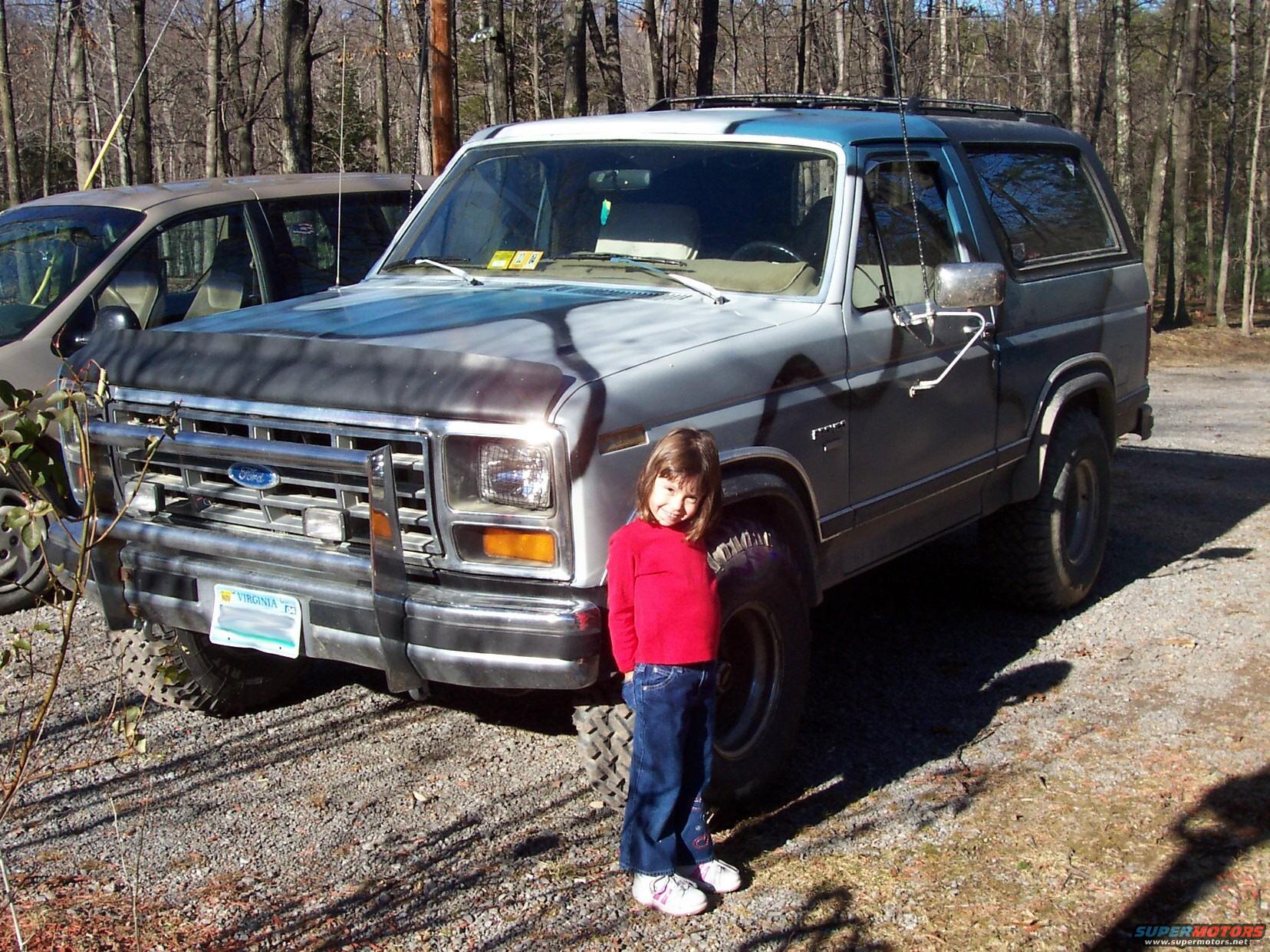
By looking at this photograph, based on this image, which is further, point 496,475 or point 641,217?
point 641,217

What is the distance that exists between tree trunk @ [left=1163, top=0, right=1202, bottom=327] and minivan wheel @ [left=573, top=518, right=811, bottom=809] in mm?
19097

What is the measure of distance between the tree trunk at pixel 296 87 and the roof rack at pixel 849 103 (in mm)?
8118

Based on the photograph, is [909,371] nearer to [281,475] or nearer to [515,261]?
[515,261]

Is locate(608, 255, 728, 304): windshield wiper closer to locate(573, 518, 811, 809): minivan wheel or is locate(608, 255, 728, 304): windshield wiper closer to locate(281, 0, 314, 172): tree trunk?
locate(573, 518, 811, 809): minivan wheel

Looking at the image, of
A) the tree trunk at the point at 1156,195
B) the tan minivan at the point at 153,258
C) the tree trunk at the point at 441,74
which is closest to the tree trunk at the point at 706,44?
the tree trunk at the point at 441,74

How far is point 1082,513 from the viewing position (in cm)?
633

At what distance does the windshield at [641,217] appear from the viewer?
15.4 ft

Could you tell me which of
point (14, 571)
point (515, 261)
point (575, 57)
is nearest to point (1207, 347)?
point (575, 57)

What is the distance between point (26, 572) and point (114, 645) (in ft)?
5.44

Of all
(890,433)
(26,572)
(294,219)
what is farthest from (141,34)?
(890,433)

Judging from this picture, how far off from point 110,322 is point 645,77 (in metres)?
27.1

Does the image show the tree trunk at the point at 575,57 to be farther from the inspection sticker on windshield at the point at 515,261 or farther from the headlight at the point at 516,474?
the headlight at the point at 516,474

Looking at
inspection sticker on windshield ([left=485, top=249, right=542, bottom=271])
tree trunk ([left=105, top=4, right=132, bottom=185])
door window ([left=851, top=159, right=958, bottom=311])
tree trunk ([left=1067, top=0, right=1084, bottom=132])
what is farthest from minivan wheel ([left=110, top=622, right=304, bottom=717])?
tree trunk ([left=1067, top=0, right=1084, bottom=132])

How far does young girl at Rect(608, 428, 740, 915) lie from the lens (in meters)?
3.31
